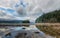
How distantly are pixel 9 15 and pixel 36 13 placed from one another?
471 mm

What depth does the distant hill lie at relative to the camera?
2273mm

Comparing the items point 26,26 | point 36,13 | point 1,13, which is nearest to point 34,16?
point 36,13

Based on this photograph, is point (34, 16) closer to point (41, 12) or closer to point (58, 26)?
point (41, 12)

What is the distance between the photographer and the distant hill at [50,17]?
2273 mm

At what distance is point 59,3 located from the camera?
7.50 feet

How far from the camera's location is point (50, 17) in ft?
7.49

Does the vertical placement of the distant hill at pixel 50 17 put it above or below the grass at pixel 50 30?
above

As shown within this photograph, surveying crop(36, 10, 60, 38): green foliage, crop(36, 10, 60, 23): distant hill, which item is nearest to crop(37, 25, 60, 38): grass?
crop(36, 10, 60, 38): green foliage

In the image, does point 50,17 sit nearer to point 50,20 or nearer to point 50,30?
point 50,20

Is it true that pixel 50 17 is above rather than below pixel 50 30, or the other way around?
above

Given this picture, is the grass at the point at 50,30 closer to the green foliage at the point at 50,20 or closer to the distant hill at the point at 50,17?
the green foliage at the point at 50,20

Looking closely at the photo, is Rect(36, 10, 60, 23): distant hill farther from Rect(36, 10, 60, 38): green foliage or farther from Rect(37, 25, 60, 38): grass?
Rect(37, 25, 60, 38): grass

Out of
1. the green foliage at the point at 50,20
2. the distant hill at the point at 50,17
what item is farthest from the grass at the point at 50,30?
the distant hill at the point at 50,17

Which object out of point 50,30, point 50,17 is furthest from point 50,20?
point 50,30
